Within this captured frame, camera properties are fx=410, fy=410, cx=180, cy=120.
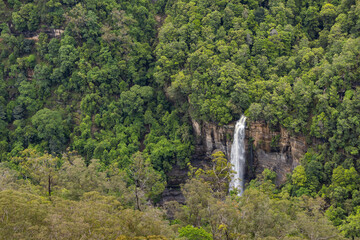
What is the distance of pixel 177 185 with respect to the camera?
1791 inches

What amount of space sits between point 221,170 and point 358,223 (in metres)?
11.9

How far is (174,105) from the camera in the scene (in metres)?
47.6

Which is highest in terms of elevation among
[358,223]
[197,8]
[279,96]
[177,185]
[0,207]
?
[197,8]

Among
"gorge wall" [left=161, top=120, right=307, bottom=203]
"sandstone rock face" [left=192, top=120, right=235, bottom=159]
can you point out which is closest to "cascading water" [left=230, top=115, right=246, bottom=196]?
"gorge wall" [left=161, top=120, right=307, bottom=203]

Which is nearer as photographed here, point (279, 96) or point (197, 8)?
point (279, 96)

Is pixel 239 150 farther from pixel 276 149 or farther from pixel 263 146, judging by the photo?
pixel 276 149

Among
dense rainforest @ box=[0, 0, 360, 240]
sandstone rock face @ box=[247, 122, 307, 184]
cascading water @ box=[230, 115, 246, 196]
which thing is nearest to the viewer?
dense rainforest @ box=[0, 0, 360, 240]

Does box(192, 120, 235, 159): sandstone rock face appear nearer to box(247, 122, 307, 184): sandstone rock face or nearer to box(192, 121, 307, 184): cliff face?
box(192, 121, 307, 184): cliff face

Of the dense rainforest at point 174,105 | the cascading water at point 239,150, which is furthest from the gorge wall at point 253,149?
the dense rainforest at point 174,105

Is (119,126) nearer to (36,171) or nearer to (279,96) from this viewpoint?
(36,171)

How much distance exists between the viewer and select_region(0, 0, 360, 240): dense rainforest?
29.3 m

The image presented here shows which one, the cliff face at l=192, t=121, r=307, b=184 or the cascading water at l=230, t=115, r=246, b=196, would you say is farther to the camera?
the cascading water at l=230, t=115, r=246, b=196

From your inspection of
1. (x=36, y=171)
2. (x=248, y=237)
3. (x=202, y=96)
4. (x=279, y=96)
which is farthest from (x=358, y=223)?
(x=36, y=171)

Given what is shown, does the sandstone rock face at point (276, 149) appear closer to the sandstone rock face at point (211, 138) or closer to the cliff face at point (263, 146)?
the cliff face at point (263, 146)
